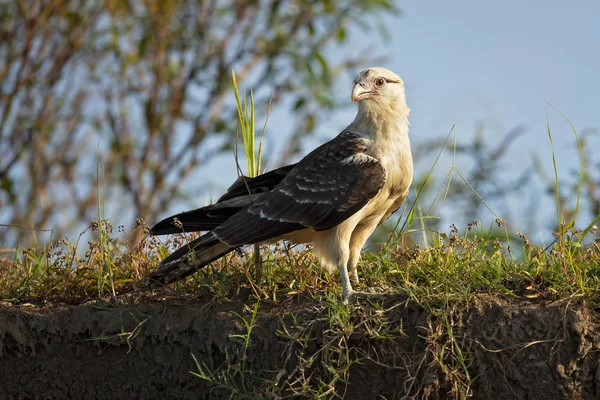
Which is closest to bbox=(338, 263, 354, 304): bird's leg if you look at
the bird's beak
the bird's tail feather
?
the bird's tail feather

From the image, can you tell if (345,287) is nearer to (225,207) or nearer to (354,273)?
(354,273)

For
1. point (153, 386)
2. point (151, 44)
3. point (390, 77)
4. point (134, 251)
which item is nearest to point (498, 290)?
point (390, 77)

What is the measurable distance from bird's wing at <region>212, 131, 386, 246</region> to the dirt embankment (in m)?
0.46

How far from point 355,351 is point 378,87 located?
1.78 meters

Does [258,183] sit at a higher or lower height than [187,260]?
higher

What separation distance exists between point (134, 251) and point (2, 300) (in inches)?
34.4

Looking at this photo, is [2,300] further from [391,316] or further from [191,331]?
[391,316]

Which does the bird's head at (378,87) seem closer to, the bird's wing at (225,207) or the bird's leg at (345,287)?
the bird's wing at (225,207)

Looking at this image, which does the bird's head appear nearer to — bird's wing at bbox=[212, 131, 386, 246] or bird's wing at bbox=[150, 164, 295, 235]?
bird's wing at bbox=[212, 131, 386, 246]

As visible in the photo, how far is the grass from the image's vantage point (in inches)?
166

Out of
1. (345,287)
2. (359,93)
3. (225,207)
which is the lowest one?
(345,287)

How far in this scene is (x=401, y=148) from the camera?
5.04 metres

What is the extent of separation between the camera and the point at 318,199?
15.9 feet

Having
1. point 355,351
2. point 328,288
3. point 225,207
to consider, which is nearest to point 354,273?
point 328,288
